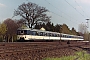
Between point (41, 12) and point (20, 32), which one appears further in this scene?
point (41, 12)

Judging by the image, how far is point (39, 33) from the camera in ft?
134

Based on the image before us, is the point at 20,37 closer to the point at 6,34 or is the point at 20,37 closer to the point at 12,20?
the point at 6,34

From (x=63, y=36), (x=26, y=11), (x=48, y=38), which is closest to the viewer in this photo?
(x=48, y=38)

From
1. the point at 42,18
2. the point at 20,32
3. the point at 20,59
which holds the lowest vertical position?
the point at 20,59

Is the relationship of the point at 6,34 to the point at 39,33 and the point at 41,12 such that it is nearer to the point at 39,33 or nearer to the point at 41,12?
the point at 41,12

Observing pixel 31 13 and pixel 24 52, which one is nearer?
pixel 24 52

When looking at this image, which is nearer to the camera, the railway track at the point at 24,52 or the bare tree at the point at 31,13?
the railway track at the point at 24,52

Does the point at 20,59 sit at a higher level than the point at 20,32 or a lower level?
lower

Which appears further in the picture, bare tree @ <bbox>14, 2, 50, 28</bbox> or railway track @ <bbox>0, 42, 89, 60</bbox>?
bare tree @ <bbox>14, 2, 50, 28</bbox>

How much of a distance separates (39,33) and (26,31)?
323cm

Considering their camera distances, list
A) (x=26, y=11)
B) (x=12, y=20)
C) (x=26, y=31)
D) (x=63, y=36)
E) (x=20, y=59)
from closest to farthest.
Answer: (x=20, y=59) → (x=26, y=31) → (x=63, y=36) → (x=26, y=11) → (x=12, y=20)

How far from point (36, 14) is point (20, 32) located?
77.8ft

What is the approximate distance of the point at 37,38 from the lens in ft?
131

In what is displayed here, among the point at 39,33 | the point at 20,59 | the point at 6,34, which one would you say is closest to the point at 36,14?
the point at 6,34
